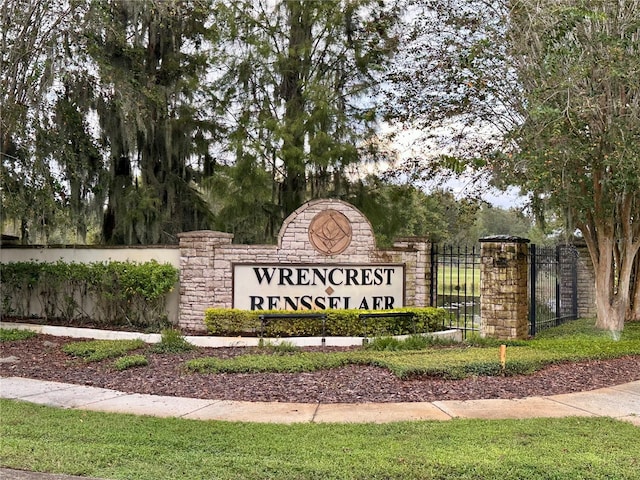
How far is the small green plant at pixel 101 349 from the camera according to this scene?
324 inches

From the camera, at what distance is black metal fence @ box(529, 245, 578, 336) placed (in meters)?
12.1

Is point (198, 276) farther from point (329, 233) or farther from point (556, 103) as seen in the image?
point (556, 103)

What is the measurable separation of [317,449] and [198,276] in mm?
6712

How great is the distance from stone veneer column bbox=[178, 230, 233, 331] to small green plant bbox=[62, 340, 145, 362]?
148cm

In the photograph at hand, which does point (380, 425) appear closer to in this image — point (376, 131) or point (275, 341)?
point (275, 341)

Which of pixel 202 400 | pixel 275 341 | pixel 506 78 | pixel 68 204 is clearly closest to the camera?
pixel 202 400

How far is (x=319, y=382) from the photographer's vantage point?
22.2 feet

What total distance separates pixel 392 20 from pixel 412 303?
660 cm

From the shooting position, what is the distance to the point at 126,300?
11094 millimetres

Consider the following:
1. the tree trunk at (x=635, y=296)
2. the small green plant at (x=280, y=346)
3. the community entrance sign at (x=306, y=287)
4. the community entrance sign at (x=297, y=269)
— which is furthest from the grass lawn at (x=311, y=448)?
the tree trunk at (x=635, y=296)

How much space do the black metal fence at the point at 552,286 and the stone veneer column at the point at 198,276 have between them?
6151 millimetres

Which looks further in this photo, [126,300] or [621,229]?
[621,229]

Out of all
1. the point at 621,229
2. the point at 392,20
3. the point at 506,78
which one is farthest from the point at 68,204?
the point at 621,229

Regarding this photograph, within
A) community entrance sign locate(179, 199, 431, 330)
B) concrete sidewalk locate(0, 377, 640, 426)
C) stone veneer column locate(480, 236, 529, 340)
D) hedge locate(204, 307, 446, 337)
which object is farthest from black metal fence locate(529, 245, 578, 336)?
concrete sidewalk locate(0, 377, 640, 426)
